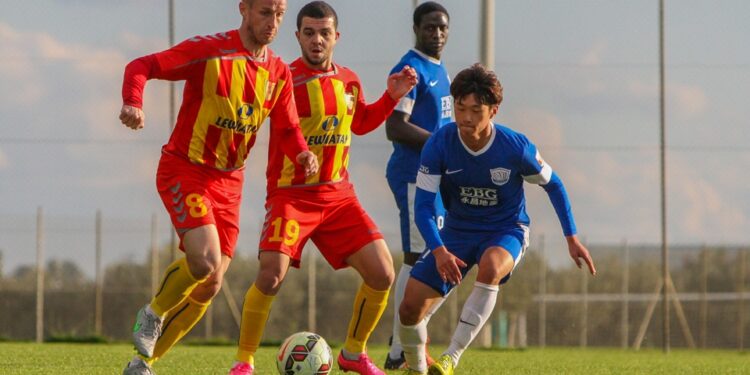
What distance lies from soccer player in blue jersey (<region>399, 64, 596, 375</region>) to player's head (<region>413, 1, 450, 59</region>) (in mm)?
1581

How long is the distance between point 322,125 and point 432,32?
1473 mm

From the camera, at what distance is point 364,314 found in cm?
709

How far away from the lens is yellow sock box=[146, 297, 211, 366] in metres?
6.71

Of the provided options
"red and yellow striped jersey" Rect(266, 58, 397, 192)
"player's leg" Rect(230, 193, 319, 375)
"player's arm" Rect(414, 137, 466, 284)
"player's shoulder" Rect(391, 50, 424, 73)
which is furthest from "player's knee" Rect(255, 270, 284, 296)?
"player's shoulder" Rect(391, 50, 424, 73)

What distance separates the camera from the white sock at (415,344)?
6762 millimetres

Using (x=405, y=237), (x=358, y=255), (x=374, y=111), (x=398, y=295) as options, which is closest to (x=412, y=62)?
(x=374, y=111)

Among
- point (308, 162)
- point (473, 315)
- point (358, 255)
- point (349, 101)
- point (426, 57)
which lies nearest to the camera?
point (308, 162)

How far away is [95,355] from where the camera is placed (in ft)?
31.4

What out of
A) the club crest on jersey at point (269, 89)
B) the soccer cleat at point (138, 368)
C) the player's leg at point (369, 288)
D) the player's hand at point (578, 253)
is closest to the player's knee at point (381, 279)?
the player's leg at point (369, 288)

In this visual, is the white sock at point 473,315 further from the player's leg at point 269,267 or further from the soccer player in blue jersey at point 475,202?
the player's leg at point 269,267

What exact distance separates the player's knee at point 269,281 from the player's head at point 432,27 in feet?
7.42

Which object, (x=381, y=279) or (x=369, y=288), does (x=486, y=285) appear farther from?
(x=369, y=288)

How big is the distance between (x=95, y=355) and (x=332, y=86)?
3646 millimetres

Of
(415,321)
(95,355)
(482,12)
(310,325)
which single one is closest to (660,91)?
(482,12)
